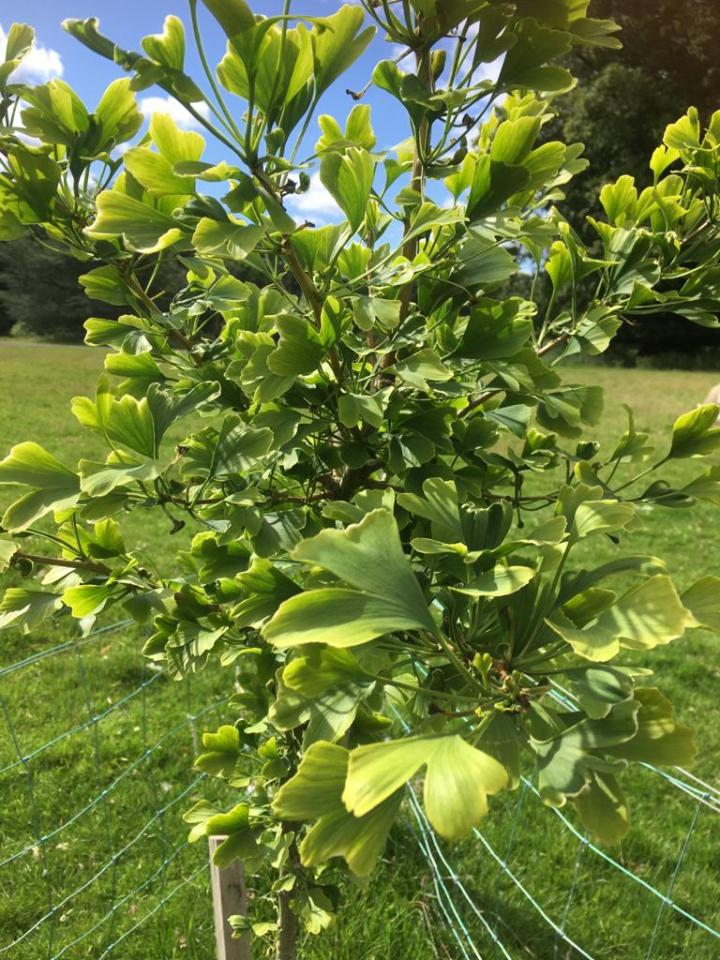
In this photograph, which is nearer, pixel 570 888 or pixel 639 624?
pixel 639 624

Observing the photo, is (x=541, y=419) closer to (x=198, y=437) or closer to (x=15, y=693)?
(x=198, y=437)

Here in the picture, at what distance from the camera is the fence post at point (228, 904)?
1.62 meters

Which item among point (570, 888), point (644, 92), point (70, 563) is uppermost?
point (644, 92)

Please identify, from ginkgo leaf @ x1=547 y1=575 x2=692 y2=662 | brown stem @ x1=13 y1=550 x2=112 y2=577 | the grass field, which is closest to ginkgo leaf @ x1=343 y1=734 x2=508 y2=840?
ginkgo leaf @ x1=547 y1=575 x2=692 y2=662

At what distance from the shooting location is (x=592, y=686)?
63 centimetres

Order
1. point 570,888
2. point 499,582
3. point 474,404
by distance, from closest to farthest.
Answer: point 499,582
point 474,404
point 570,888

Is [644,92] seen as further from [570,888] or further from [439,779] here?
[439,779]

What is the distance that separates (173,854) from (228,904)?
32.9 inches

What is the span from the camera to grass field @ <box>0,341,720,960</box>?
2.07 m

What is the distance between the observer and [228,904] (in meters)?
1.62

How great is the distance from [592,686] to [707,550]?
228 inches

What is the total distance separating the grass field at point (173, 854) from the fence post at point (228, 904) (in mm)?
417

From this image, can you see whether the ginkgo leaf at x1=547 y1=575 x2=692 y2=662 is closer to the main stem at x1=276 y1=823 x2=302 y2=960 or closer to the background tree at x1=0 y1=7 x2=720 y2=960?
the background tree at x1=0 y1=7 x2=720 y2=960

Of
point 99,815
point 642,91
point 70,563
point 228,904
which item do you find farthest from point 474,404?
point 642,91
